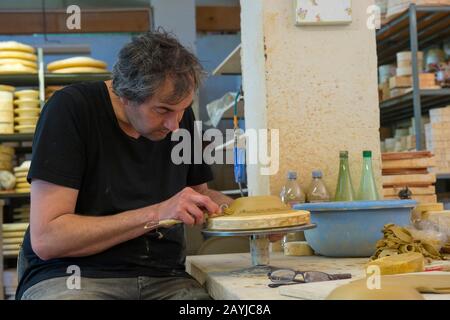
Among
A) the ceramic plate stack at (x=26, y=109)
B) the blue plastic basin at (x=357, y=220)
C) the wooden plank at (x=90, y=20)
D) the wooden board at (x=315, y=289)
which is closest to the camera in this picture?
the wooden board at (x=315, y=289)

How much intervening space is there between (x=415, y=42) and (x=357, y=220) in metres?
3.24

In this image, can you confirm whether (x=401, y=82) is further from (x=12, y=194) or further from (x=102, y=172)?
(x=102, y=172)

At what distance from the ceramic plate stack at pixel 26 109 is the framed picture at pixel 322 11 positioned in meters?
3.82

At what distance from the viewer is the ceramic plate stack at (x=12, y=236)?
571 cm

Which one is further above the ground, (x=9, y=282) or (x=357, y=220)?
(x=357, y=220)

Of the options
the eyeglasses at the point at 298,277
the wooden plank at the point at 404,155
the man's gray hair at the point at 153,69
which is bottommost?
the eyeglasses at the point at 298,277

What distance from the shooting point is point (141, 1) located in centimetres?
731

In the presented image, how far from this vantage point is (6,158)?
19.2ft

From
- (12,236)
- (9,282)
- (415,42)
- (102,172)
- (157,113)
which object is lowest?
(9,282)

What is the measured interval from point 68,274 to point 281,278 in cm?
62

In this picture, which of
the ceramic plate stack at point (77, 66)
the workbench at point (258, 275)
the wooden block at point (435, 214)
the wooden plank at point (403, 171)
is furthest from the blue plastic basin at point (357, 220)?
the ceramic plate stack at point (77, 66)

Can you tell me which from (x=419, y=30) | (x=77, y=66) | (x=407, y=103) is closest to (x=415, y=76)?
(x=407, y=103)

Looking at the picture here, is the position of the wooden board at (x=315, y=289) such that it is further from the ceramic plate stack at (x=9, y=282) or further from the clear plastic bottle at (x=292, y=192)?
the ceramic plate stack at (x=9, y=282)
